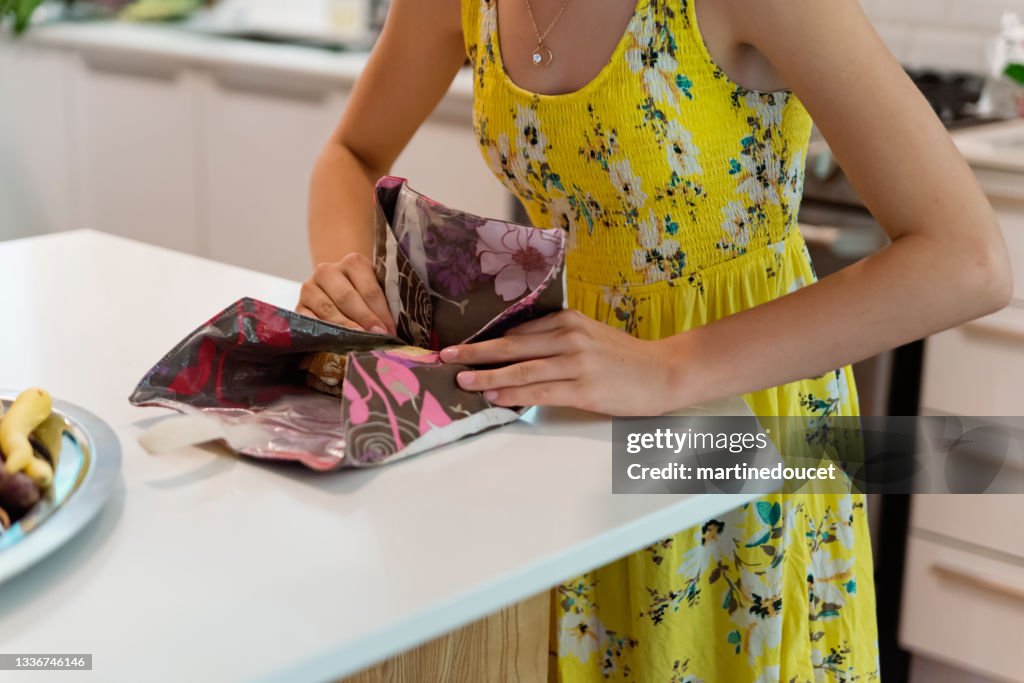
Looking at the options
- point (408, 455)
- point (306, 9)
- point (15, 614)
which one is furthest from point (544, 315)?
point (306, 9)

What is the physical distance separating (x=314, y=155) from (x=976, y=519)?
171 centimetres

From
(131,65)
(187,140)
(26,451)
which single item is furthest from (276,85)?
(26,451)

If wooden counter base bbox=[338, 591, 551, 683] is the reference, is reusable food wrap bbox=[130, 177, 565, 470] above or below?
above

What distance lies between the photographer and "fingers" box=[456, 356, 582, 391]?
850 mm

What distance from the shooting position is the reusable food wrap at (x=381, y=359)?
0.79 m

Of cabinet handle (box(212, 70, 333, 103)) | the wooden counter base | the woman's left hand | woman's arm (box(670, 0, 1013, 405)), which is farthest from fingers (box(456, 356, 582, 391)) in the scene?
cabinet handle (box(212, 70, 333, 103))

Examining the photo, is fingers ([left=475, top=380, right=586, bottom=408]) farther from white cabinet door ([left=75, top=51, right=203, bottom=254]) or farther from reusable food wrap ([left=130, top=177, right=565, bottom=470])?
white cabinet door ([left=75, top=51, right=203, bottom=254])

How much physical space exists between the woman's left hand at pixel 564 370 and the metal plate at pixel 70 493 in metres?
0.24

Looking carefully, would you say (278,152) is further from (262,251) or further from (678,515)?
(678,515)

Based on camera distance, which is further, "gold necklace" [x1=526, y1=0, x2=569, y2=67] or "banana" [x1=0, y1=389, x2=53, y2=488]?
"gold necklace" [x1=526, y1=0, x2=569, y2=67]

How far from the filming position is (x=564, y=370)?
34.2 inches

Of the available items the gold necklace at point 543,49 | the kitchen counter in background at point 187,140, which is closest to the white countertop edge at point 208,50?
the kitchen counter in background at point 187,140

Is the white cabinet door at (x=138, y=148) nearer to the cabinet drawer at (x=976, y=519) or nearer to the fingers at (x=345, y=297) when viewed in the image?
the cabinet drawer at (x=976, y=519)

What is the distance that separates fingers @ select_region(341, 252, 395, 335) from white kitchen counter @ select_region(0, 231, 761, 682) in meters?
0.16
